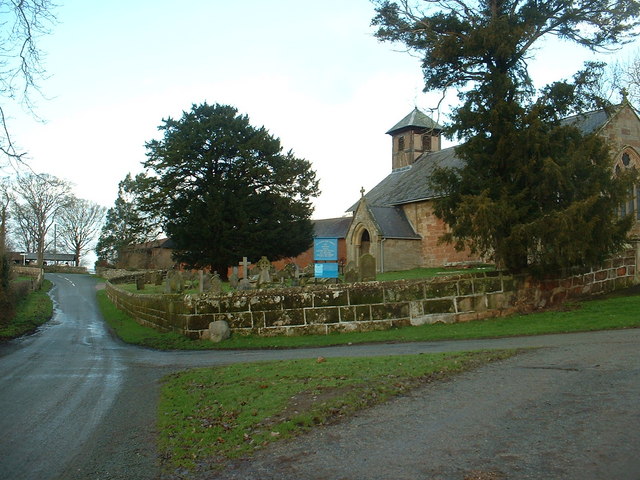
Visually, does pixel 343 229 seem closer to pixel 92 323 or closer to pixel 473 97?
pixel 92 323

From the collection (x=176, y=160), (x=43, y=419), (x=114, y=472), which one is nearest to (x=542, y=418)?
(x=114, y=472)

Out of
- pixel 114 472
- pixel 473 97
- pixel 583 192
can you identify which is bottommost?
pixel 114 472

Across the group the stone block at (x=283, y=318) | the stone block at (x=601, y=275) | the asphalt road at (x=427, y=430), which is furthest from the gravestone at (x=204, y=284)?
the stone block at (x=601, y=275)

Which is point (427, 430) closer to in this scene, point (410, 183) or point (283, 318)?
point (283, 318)

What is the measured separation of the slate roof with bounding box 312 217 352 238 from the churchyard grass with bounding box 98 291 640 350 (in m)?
44.0

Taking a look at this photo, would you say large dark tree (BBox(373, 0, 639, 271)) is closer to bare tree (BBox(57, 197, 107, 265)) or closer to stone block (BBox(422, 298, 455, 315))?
stone block (BBox(422, 298, 455, 315))

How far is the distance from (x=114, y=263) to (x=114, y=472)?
2687 inches

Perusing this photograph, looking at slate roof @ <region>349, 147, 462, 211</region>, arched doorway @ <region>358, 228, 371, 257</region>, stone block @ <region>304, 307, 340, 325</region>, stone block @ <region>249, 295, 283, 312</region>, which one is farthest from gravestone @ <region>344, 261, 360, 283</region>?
arched doorway @ <region>358, 228, 371, 257</region>

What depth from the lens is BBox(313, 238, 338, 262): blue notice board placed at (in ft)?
63.1

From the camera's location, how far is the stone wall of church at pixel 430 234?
33406mm

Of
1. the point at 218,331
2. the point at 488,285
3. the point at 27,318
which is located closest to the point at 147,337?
the point at 218,331

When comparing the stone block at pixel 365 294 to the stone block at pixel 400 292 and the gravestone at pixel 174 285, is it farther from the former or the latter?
the gravestone at pixel 174 285

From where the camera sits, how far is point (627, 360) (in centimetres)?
834

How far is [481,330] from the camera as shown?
561 inches
